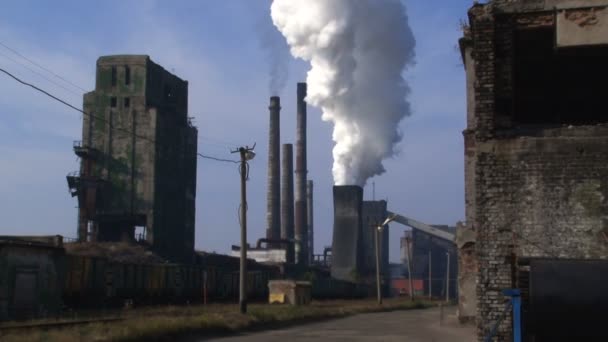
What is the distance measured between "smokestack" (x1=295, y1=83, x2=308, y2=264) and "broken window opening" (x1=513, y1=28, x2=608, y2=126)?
59196 mm

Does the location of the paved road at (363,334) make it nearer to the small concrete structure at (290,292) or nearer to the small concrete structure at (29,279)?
the small concrete structure at (29,279)

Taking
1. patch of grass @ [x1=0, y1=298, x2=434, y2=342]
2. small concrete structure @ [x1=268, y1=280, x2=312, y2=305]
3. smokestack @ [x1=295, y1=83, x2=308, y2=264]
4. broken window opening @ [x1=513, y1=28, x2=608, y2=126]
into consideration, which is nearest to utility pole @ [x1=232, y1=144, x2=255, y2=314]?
patch of grass @ [x1=0, y1=298, x2=434, y2=342]

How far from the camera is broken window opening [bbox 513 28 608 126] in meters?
12.3

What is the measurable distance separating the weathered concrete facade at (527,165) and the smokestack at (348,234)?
5379cm

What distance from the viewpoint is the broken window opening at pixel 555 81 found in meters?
12.3

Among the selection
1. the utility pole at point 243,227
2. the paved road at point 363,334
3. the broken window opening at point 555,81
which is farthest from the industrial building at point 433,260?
the broken window opening at point 555,81

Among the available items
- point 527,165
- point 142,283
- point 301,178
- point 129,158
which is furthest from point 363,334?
point 301,178

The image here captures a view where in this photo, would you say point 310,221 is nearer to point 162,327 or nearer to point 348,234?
point 348,234

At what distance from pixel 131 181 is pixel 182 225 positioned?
6191 mm

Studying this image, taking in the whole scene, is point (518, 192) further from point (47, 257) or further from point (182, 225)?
point (182, 225)

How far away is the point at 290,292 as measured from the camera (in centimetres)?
3591

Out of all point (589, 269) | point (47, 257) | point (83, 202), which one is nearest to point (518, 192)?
point (589, 269)

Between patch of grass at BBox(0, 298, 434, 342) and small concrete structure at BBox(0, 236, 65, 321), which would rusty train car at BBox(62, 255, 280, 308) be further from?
patch of grass at BBox(0, 298, 434, 342)

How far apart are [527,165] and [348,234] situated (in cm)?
5494
